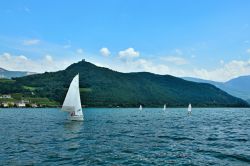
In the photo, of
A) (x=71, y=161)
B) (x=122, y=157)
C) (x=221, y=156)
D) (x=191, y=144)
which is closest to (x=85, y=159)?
(x=71, y=161)

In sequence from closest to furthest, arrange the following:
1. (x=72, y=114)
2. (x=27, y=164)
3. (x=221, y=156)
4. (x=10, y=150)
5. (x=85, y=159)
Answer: (x=27, y=164)
(x=85, y=159)
(x=221, y=156)
(x=10, y=150)
(x=72, y=114)

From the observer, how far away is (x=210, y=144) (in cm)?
4628

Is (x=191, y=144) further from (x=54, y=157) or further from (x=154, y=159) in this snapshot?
(x=54, y=157)

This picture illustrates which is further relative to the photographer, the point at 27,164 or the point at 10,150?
the point at 10,150

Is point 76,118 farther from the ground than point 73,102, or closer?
closer

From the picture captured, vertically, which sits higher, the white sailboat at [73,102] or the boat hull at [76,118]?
the white sailboat at [73,102]

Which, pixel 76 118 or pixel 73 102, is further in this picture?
pixel 76 118

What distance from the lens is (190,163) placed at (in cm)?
3241

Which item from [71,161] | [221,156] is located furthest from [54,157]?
[221,156]

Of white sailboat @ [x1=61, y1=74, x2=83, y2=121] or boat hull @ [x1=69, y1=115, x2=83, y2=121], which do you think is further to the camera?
boat hull @ [x1=69, y1=115, x2=83, y2=121]

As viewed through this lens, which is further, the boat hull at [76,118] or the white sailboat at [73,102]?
the boat hull at [76,118]

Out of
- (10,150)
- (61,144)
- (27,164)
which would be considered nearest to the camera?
(27,164)

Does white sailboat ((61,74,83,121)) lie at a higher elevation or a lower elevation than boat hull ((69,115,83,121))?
higher

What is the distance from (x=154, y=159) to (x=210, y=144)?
1502 centimetres
